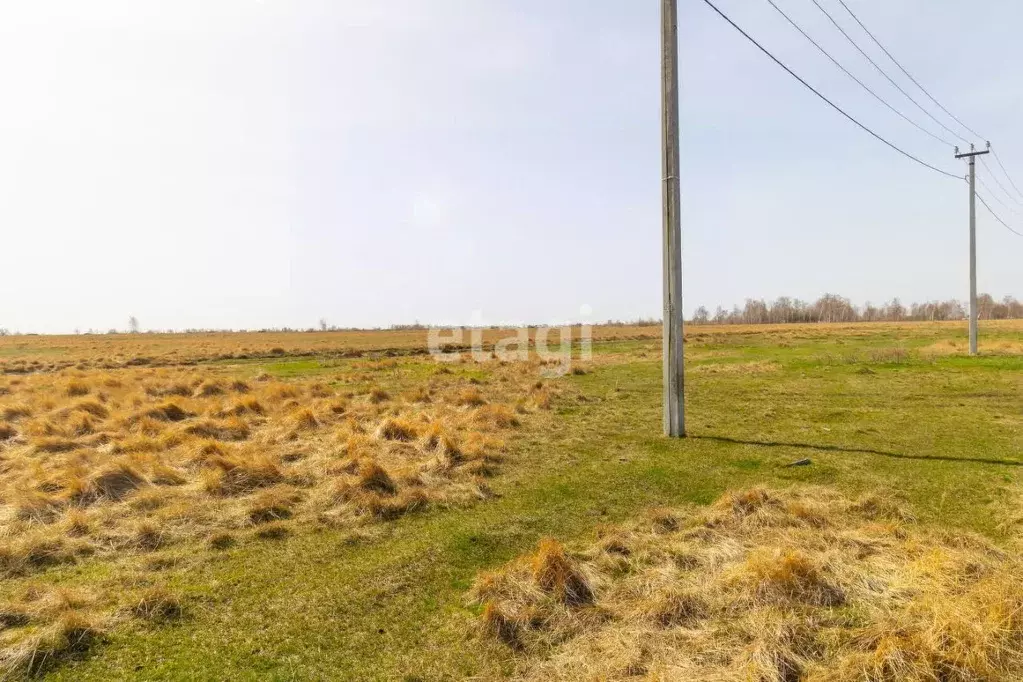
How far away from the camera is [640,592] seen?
450 centimetres

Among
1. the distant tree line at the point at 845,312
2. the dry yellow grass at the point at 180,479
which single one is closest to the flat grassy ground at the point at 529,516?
the dry yellow grass at the point at 180,479

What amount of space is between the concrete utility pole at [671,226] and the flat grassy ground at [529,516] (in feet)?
3.41

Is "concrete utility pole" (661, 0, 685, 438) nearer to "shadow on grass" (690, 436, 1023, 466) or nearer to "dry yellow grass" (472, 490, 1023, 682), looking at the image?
"shadow on grass" (690, 436, 1023, 466)

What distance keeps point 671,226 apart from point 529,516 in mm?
6420

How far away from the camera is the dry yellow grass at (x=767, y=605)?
124 inches

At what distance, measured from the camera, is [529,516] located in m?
6.75

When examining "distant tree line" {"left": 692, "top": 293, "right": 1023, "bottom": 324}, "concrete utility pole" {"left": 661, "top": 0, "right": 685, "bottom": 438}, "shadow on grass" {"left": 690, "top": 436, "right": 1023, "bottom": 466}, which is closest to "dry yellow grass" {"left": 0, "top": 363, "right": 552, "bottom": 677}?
"concrete utility pole" {"left": 661, "top": 0, "right": 685, "bottom": 438}

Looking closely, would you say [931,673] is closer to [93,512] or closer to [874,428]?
[93,512]

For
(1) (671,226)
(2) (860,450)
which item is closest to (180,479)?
(1) (671,226)

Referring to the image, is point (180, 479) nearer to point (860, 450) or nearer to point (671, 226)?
point (671, 226)

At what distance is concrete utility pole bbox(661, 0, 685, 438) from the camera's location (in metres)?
10.5

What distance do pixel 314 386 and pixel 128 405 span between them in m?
5.13

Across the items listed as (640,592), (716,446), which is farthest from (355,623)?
(716,446)

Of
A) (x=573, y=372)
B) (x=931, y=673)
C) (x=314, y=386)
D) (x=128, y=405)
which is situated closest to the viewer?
(x=931, y=673)
